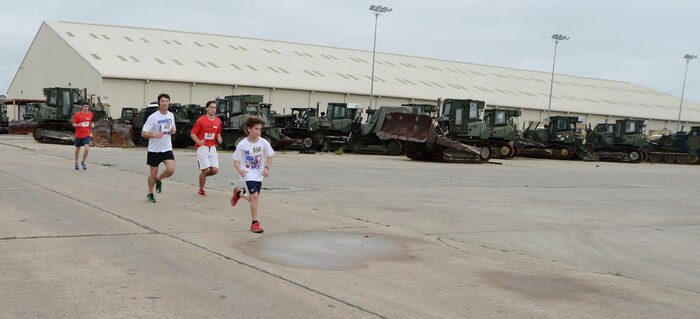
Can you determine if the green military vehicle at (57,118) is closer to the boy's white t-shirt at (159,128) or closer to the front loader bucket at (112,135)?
the front loader bucket at (112,135)

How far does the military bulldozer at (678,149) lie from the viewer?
133 ft

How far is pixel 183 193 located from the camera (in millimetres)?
11789

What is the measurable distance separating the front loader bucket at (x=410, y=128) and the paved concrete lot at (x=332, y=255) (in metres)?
13.7

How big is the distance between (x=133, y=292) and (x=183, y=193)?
22.0ft

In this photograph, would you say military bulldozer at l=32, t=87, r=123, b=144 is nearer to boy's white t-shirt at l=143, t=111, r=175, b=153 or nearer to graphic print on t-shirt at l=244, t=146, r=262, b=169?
boy's white t-shirt at l=143, t=111, r=175, b=153

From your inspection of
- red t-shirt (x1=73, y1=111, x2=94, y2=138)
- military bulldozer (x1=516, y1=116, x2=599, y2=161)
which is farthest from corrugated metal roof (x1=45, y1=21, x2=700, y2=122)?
red t-shirt (x1=73, y1=111, x2=94, y2=138)

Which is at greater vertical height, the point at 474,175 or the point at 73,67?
the point at 73,67

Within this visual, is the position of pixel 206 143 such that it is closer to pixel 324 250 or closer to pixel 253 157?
pixel 253 157

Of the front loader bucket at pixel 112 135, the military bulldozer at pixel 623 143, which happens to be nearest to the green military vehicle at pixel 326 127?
the front loader bucket at pixel 112 135

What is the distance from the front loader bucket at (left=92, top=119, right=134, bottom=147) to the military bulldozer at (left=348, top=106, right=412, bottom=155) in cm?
1081

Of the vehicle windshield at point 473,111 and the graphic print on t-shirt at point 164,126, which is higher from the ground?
the vehicle windshield at point 473,111

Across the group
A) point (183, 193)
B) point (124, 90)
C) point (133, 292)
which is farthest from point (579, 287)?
point (124, 90)

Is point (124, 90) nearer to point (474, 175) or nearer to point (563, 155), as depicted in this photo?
point (563, 155)

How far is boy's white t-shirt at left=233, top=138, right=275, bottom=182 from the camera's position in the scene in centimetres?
817
